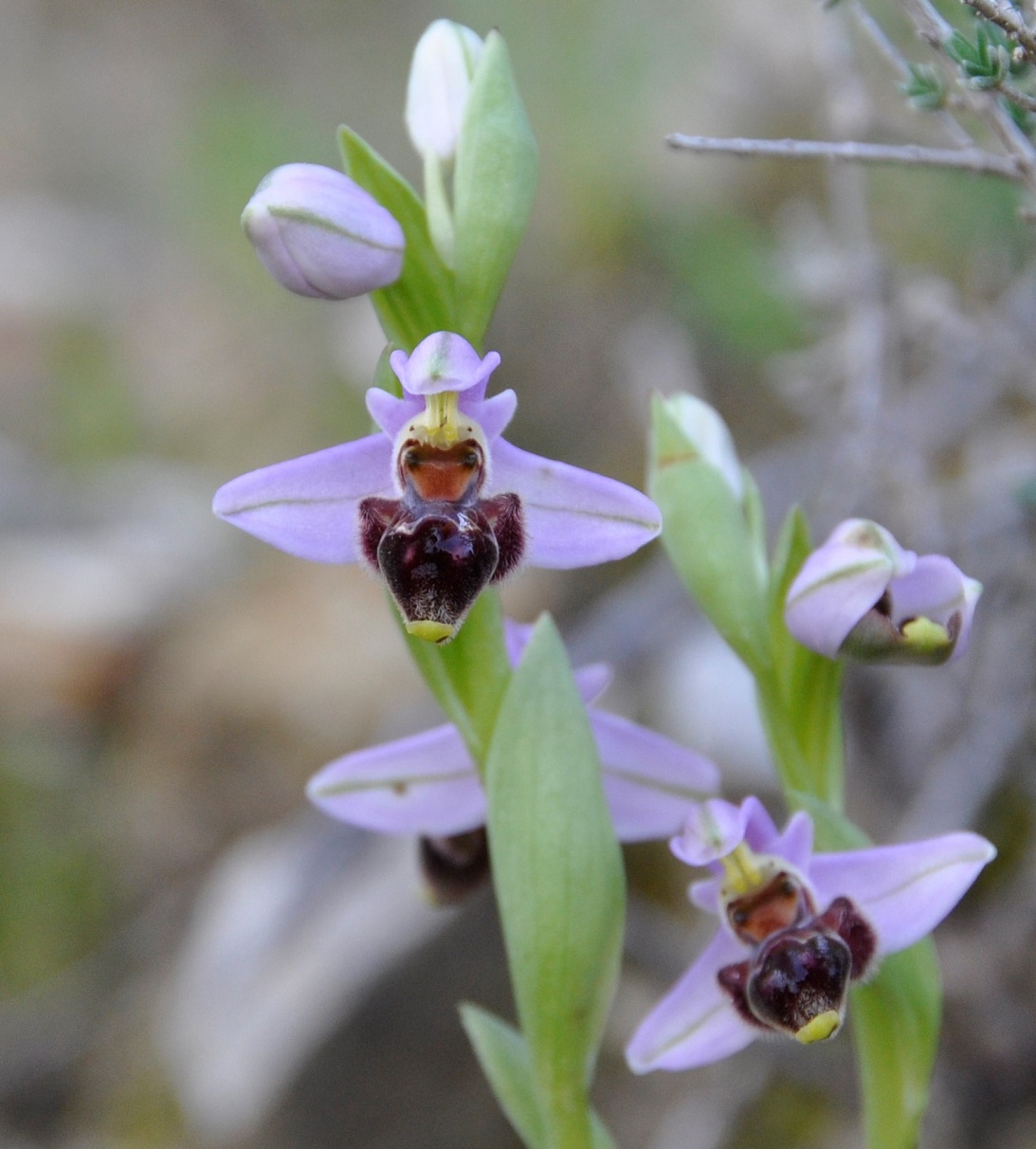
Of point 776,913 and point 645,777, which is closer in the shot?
point 776,913

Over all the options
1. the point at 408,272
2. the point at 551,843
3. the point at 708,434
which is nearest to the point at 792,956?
the point at 551,843

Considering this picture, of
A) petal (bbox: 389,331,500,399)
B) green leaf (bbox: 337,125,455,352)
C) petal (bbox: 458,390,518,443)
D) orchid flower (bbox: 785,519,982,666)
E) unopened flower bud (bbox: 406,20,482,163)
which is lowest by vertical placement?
orchid flower (bbox: 785,519,982,666)

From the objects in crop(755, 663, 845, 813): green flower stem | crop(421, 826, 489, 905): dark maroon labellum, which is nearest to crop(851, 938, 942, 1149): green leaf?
crop(755, 663, 845, 813): green flower stem

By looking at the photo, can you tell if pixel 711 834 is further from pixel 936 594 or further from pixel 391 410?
pixel 391 410

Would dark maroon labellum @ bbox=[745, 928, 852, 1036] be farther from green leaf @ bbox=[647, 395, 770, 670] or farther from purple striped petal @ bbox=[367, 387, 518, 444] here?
purple striped petal @ bbox=[367, 387, 518, 444]

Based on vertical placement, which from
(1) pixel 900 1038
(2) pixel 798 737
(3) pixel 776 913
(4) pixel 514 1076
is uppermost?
(2) pixel 798 737

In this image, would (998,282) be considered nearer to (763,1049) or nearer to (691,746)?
(691,746)
